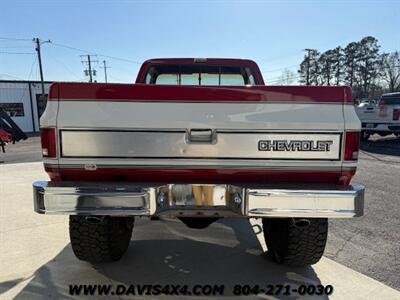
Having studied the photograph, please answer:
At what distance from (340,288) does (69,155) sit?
8.03 feet

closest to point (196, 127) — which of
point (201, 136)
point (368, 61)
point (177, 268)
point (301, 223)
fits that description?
point (201, 136)

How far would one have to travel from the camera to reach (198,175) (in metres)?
2.75

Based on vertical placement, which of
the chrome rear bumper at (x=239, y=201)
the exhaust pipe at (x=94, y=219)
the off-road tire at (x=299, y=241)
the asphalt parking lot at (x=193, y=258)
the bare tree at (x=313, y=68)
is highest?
the bare tree at (x=313, y=68)

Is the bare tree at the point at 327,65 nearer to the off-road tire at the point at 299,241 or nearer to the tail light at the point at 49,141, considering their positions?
the off-road tire at the point at 299,241

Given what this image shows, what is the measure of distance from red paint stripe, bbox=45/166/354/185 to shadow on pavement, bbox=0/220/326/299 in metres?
1.00

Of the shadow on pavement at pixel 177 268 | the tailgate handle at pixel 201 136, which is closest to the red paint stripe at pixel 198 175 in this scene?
the tailgate handle at pixel 201 136

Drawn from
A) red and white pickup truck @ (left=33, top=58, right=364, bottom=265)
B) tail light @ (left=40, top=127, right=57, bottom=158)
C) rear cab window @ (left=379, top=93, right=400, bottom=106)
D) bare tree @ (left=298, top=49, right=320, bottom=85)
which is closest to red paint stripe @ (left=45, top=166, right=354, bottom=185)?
red and white pickup truck @ (left=33, top=58, right=364, bottom=265)

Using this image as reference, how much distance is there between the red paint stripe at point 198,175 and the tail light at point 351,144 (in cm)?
13

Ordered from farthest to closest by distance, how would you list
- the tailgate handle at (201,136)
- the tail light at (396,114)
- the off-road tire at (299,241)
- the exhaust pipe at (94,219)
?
the tail light at (396,114)
the off-road tire at (299,241)
the exhaust pipe at (94,219)
the tailgate handle at (201,136)

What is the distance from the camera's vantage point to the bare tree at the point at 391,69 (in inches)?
2815

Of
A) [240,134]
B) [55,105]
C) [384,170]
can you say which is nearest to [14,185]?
[55,105]

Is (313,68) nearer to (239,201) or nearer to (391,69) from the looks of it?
(391,69)

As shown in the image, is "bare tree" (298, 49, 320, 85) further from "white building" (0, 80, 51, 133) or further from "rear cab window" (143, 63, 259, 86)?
"rear cab window" (143, 63, 259, 86)

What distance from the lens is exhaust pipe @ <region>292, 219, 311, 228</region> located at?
2916 millimetres
